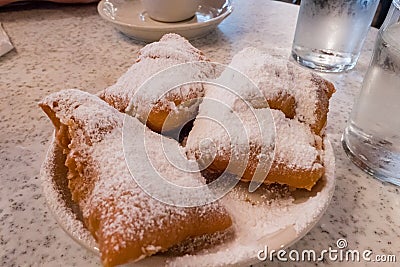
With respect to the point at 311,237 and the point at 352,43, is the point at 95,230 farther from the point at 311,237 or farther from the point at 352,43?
the point at 352,43

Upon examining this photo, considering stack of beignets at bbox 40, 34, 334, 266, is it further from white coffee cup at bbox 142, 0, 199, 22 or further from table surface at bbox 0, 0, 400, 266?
white coffee cup at bbox 142, 0, 199, 22

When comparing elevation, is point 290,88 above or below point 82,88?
above

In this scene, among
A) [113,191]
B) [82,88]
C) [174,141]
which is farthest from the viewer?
[82,88]

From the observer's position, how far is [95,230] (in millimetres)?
424

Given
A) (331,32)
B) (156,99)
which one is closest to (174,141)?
(156,99)

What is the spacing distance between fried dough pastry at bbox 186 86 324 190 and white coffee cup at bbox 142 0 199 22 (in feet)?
1.77

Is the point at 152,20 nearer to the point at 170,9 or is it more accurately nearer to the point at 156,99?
the point at 170,9

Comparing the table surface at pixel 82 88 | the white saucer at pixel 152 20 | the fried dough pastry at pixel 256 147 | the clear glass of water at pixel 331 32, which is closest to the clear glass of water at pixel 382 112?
the table surface at pixel 82 88

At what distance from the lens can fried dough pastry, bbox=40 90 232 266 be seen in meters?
0.40

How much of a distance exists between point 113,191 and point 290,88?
310mm

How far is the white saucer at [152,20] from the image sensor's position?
99 centimetres

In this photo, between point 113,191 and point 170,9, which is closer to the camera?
point 113,191

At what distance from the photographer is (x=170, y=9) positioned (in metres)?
1.03

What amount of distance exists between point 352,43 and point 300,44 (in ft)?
0.36
